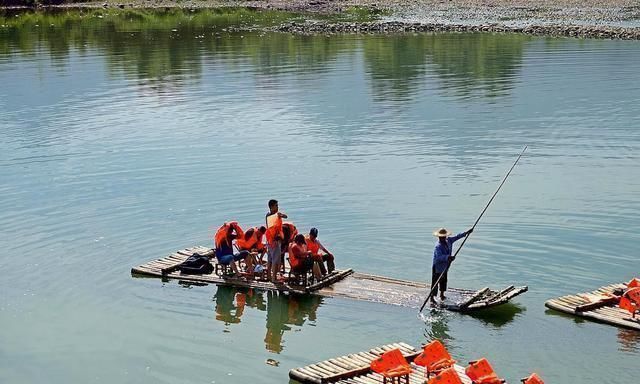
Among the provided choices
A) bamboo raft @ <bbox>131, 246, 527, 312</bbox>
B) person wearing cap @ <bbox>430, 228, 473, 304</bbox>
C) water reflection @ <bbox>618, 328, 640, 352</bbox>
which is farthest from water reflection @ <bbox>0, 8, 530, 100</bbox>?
water reflection @ <bbox>618, 328, 640, 352</bbox>

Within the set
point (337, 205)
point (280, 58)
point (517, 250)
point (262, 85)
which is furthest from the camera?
point (280, 58)

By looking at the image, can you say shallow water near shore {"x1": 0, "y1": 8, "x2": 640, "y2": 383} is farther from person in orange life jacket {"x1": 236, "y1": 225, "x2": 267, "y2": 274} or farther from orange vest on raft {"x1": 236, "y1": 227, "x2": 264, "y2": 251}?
orange vest on raft {"x1": 236, "y1": 227, "x2": 264, "y2": 251}

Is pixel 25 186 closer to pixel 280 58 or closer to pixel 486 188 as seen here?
pixel 486 188

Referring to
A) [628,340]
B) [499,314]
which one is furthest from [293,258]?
[628,340]

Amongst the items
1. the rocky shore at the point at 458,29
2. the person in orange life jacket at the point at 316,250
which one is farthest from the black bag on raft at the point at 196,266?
the rocky shore at the point at 458,29

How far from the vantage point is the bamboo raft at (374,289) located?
22.5 metres

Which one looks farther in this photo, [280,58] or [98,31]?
[98,31]

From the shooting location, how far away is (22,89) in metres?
56.8

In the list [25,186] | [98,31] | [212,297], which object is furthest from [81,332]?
[98,31]

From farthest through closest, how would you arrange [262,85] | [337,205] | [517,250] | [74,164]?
[262,85], [74,164], [337,205], [517,250]

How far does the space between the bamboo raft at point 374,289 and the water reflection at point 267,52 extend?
2646 centimetres

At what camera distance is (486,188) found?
33.2 m

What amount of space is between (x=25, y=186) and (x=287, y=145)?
33.4 feet

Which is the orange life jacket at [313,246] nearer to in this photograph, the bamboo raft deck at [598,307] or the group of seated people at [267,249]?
the group of seated people at [267,249]
